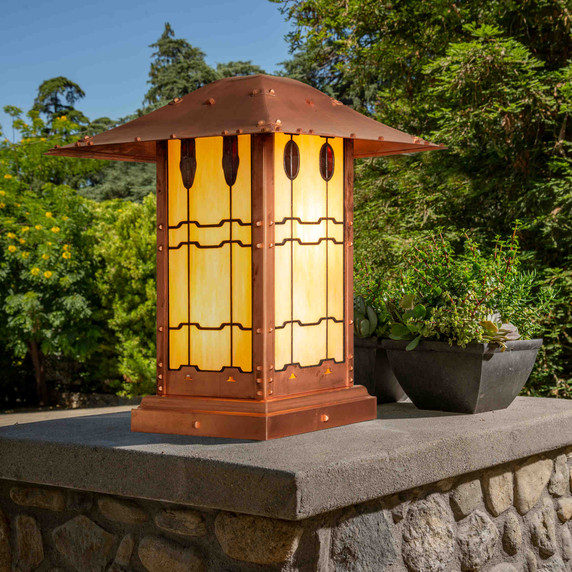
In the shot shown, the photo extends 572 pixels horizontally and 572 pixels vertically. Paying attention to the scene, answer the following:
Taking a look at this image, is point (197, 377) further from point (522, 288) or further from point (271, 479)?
point (522, 288)

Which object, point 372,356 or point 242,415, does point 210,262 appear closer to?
point 242,415

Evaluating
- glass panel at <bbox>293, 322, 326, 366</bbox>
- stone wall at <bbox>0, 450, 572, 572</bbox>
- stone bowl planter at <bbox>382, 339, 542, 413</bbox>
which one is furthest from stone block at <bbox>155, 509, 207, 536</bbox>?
stone bowl planter at <bbox>382, 339, 542, 413</bbox>

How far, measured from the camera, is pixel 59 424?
2.85 m

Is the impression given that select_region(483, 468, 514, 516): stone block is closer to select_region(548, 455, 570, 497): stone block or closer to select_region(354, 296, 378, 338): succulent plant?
select_region(548, 455, 570, 497): stone block

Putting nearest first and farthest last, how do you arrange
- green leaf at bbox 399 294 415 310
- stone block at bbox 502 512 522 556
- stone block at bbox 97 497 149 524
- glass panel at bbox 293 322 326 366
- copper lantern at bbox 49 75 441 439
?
1. stone block at bbox 97 497 149 524
2. copper lantern at bbox 49 75 441 439
3. glass panel at bbox 293 322 326 366
4. stone block at bbox 502 512 522 556
5. green leaf at bbox 399 294 415 310

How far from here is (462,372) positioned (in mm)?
2994

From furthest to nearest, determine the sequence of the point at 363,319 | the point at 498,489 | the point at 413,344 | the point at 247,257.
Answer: the point at 363,319, the point at 413,344, the point at 498,489, the point at 247,257

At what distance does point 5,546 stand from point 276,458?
120cm

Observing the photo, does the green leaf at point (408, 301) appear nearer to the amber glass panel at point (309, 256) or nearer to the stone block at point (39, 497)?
the amber glass panel at point (309, 256)

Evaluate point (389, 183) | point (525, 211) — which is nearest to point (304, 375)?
point (525, 211)

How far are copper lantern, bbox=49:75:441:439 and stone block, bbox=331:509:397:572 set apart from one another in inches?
16.0

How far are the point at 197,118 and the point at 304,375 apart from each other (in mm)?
986

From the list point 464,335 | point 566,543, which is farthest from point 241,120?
point 566,543

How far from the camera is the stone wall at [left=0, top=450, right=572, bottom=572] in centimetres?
215
